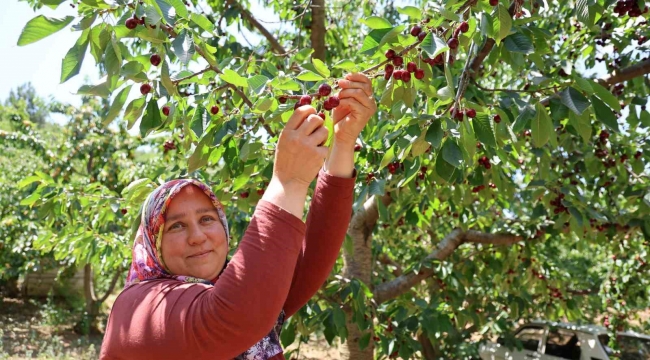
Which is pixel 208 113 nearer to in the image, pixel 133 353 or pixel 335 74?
pixel 335 74

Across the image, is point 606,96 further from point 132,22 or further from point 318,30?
point 318,30

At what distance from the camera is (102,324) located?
35.9 feet

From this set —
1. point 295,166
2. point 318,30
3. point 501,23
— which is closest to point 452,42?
point 501,23

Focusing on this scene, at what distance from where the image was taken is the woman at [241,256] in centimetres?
91

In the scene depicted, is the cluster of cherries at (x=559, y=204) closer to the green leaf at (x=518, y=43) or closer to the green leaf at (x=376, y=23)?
the green leaf at (x=518, y=43)

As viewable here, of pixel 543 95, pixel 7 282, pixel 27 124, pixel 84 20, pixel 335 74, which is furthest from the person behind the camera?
pixel 7 282

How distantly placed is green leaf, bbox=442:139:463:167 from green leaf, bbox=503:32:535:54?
329 mm

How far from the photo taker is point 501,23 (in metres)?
1.48

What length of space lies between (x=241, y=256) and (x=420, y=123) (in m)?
0.92

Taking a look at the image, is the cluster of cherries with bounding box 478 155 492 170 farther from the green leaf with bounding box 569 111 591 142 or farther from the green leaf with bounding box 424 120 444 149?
the green leaf with bounding box 424 120 444 149

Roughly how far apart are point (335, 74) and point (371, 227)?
2534 mm

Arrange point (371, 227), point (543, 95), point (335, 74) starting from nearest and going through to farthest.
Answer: point (335, 74)
point (543, 95)
point (371, 227)

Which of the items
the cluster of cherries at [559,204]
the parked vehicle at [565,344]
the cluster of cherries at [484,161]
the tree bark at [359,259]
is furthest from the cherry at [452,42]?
the parked vehicle at [565,344]

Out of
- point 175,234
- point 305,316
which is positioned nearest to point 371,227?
point 305,316
